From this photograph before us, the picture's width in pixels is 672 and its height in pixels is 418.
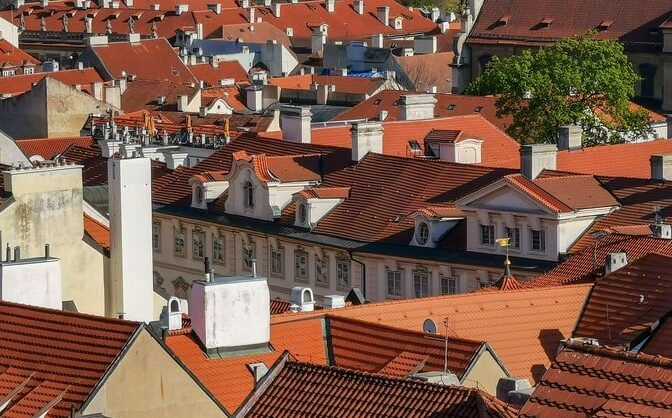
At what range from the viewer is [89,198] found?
5731cm

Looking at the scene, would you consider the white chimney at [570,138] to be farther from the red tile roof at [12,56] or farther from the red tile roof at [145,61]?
the red tile roof at [12,56]

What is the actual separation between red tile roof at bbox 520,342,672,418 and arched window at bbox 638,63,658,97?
291ft

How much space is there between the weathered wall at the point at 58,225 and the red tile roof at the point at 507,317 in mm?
6788

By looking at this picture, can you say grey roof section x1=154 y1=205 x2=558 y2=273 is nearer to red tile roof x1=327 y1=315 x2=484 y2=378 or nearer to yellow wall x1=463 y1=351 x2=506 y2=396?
red tile roof x1=327 y1=315 x2=484 y2=378

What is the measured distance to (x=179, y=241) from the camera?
71.8 metres

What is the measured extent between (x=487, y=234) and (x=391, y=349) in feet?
87.1

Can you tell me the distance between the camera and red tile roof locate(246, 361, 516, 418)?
1076 inches

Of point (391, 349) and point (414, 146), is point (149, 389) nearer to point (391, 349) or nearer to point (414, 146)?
point (391, 349)

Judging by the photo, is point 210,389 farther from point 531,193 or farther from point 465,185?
point 465,185

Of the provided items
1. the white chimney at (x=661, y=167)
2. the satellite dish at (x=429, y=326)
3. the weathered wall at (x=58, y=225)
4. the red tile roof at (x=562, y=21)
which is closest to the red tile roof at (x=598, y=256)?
the satellite dish at (x=429, y=326)

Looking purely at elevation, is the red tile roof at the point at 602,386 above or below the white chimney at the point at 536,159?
below

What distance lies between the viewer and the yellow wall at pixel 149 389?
30.8 meters

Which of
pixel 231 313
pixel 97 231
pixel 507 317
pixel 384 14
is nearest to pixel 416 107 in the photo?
pixel 97 231

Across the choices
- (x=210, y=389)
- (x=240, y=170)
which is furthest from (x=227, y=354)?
(x=240, y=170)
